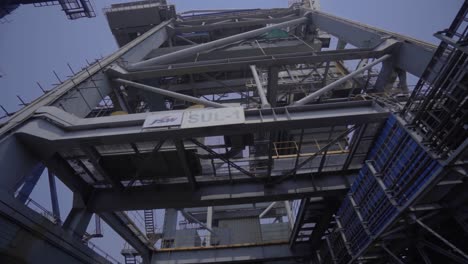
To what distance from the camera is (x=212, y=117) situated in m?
6.62

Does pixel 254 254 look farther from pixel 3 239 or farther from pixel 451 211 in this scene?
pixel 3 239

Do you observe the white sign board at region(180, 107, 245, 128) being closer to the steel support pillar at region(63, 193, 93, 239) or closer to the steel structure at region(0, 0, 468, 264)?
the steel structure at region(0, 0, 468, 264)

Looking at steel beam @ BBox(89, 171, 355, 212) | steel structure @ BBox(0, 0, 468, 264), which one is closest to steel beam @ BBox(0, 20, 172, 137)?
steel structure @ BBox(0, 0, 468, 264)

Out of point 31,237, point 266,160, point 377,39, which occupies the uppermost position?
point 377,39

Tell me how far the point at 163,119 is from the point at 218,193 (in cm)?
372

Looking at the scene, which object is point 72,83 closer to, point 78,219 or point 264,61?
point 78,219

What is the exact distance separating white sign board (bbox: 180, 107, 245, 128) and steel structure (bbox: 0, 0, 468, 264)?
42 millimetres

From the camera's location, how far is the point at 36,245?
19.1 ft

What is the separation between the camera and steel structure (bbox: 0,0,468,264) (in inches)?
219

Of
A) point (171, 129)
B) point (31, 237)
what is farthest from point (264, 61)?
point (31, 237)

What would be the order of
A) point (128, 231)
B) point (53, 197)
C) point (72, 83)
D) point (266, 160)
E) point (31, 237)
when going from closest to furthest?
point (31, 237) → point (53, 197) → point (72, 83) → point (266, 160) → point (128, 231)

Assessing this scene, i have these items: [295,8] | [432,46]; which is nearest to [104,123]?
[432,46]

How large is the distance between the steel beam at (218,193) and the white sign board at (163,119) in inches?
127

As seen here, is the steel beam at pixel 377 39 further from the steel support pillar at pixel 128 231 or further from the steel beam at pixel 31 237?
the steel support pillar at pixel 128 231
